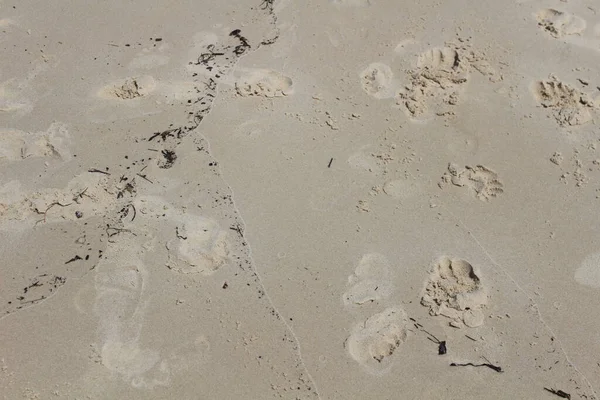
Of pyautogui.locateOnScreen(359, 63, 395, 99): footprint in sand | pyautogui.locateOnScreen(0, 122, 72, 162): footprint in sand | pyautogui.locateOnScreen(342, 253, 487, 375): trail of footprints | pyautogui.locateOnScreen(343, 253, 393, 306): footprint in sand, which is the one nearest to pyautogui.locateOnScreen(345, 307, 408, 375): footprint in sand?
pyautogui.locateOnScreen(342, 253, 487, 375): trail of footprints

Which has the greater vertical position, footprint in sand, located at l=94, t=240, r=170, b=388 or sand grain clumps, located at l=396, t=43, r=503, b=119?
sand grain clumps, located at l=396, t=43, r=503, b=119

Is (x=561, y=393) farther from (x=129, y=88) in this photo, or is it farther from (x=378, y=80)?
(x=129, y=88)

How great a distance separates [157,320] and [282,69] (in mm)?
2409

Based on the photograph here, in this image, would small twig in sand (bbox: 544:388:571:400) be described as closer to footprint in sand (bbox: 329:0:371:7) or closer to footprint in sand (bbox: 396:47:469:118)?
footprint in sand (bbox: 396:47:469:118)

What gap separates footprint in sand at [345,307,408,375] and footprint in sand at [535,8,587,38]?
10.1ft

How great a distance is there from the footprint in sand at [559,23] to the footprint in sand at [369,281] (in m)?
2.81

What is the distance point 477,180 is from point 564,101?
1141 mm

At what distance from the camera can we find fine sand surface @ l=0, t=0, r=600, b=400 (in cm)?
335

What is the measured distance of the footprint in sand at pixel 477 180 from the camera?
397cm

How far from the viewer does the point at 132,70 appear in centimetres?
469

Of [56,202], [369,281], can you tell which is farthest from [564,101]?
[56,202]

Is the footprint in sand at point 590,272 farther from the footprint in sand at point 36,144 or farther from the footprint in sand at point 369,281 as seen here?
the footprint in sand at point 36,144

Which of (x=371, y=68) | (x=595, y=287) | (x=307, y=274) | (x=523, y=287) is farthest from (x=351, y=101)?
(x=595, y=287)

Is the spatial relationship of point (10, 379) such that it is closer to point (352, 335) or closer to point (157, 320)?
point (157, 320)
